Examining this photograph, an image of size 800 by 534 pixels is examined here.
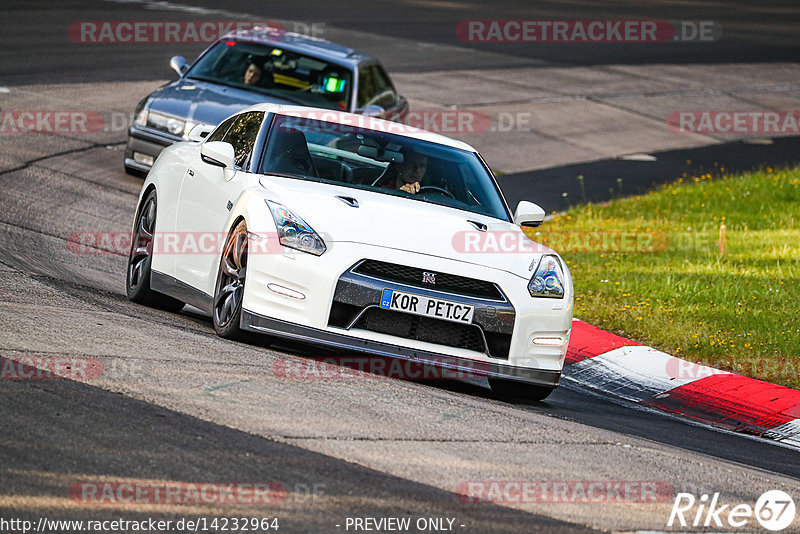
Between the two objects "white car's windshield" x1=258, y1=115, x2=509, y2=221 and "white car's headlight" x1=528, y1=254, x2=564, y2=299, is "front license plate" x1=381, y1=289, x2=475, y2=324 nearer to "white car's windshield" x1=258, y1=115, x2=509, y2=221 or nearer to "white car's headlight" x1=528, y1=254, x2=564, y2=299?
"white car's headlight" x1=528, y1=254, x2=564, y2=299

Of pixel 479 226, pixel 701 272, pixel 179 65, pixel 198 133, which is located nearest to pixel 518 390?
pixel 479 226

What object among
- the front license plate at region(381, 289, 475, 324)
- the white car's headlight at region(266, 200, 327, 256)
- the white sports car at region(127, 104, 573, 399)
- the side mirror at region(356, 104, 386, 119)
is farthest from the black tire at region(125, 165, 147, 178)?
the front license plate at region(381, 289, 475, 324)

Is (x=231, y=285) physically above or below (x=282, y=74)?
below

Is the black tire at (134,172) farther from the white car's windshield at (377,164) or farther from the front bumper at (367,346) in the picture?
the front bumper at (367,346)

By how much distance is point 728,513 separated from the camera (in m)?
5.34

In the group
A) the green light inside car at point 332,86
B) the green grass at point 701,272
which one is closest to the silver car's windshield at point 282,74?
the green light inside car at point 332,86

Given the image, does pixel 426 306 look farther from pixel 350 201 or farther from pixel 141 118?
pixel 141 118

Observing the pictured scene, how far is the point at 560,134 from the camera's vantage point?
2072 centimetres

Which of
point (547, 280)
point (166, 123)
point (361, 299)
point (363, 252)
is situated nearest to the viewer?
point (361, 299)

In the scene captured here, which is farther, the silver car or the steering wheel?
the silver car

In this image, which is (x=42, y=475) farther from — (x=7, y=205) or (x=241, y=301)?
(x=7, y=205)

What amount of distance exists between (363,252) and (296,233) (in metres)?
0.40

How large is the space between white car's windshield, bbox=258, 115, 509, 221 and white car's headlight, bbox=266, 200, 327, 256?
2.70 ft

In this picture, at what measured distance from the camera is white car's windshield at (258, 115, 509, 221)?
805cm
